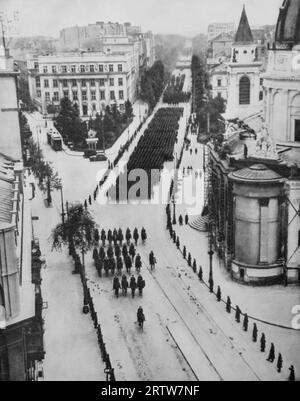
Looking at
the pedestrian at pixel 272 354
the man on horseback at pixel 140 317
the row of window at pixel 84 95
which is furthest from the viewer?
the row of window at pixel 84 95

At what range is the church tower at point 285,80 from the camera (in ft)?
106

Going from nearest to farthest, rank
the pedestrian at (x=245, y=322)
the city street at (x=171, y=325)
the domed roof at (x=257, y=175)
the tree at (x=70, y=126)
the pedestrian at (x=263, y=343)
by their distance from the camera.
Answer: the city street at (x=171, y=325) < the pedestrian at (x=263, y=343) < the pedestrian at (x=245, y=322) < the domed roof at (x=257, y=175) < the tree at (x=70, y=126)

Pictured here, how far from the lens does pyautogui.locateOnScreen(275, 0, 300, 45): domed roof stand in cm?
3212

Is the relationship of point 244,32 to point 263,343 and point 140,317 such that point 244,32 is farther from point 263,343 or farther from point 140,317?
point 263,343

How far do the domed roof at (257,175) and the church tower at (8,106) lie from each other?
10.4m

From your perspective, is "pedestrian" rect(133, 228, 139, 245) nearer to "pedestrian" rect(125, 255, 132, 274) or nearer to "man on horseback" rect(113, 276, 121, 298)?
"pedestrian" rect(125, 255, 132, 274)

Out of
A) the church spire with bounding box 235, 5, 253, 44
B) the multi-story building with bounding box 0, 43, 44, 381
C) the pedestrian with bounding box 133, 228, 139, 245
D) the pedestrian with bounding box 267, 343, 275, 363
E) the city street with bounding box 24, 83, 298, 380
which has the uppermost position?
the church spire with bounding box 235, 5, 253, 44

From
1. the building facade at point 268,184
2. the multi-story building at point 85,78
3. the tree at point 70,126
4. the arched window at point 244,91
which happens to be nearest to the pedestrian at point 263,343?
the building facade at point 268,184

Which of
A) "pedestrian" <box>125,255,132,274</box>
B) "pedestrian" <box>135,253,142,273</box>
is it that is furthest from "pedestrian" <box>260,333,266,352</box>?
"pedestrian" <box>125,255,132,274</box>

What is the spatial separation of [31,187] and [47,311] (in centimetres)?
1895

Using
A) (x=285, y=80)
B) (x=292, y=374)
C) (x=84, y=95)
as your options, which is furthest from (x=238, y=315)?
(x=84, y=95)

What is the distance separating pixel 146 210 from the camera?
42344 mm

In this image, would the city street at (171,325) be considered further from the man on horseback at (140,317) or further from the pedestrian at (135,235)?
the pedestrian at (135,235)

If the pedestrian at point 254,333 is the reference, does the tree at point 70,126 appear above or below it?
above
